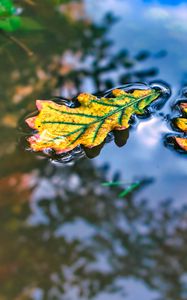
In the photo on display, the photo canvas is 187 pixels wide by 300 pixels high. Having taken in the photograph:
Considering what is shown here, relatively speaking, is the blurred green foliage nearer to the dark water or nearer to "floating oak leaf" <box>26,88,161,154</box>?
the dark water

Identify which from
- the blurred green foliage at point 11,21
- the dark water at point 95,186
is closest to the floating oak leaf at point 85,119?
the dark water at point 95,186

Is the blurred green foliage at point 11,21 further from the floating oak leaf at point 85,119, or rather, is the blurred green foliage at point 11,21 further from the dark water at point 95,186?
the floating oak leaf at point 85,119

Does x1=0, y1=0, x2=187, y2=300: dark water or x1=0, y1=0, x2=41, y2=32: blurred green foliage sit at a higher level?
x1=0, y1=0, x2=41, y2=32: blurred green foliage

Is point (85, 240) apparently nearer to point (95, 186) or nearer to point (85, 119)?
point (95, 186)

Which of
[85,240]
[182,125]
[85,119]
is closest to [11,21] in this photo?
[85,119]

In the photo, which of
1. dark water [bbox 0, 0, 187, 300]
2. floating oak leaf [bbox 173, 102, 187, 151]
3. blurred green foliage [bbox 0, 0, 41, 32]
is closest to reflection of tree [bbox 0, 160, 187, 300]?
dark water [bbox 0, 0, 187, 300]

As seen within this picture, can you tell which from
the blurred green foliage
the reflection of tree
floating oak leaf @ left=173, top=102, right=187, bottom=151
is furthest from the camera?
the blurred green foliage
